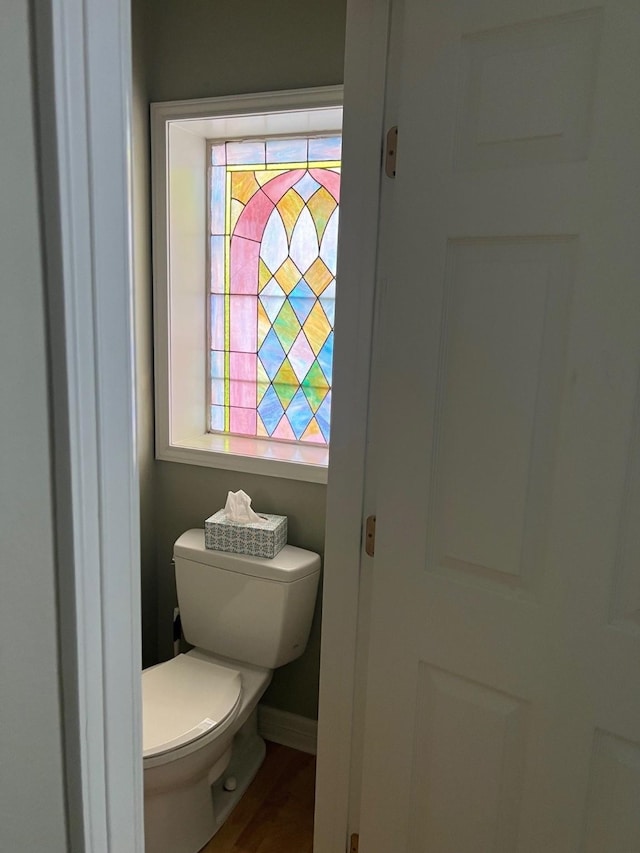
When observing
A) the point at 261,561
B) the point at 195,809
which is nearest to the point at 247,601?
the point at 261,561

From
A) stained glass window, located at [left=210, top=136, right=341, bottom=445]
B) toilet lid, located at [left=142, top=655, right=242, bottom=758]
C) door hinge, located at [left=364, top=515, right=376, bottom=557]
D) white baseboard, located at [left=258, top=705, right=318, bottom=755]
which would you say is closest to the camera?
door hinge, located at [left=364, top=515, right=376, bottom=557]

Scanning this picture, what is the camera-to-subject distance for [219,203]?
6.96 feet

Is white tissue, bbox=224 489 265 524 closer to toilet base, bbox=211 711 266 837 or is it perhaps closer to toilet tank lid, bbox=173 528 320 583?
toilet tank lid, bbox=173 528 320 583

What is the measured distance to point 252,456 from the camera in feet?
6.49

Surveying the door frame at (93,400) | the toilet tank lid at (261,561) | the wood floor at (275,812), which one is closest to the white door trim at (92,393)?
the door frame at (93,400)

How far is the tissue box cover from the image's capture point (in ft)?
5.93

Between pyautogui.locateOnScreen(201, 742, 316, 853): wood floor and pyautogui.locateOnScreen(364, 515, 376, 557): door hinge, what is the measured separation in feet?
3.55

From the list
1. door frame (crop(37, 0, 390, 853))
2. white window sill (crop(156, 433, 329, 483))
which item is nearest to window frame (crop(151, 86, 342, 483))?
white window sill (crop(156, 433, 329, 483))

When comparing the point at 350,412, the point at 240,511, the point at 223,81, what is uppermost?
the point at 223,81

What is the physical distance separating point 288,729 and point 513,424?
163 centimetres

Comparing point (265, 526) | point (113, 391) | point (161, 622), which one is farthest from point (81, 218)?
point (161, 622)

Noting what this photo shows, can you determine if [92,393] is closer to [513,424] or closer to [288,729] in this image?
[513,424]

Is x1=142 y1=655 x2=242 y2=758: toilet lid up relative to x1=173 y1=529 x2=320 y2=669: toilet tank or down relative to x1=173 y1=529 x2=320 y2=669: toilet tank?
down

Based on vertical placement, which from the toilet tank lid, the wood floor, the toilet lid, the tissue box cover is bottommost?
the wood floor
